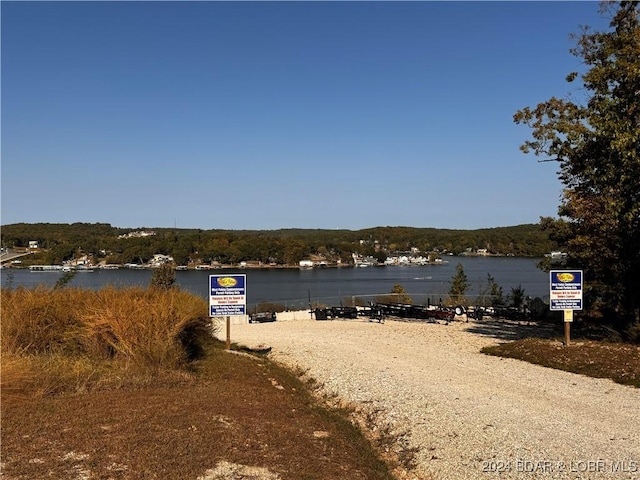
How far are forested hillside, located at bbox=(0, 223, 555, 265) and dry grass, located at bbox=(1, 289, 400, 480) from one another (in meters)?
19.1

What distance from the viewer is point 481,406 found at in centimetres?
852

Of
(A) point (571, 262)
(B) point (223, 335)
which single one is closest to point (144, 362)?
(B) point (223, 335)

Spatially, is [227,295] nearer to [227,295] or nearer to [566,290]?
[227,295]

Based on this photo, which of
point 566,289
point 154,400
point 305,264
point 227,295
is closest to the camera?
point 154,400

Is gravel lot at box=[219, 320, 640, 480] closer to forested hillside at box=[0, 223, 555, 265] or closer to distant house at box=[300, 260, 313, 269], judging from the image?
forested hillside at box=[0, 223, 555, 265]

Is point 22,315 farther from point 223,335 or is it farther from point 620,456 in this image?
point 223,335

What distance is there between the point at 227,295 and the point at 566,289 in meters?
8.95

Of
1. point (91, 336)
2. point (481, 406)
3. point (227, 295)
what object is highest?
point (227, 295)

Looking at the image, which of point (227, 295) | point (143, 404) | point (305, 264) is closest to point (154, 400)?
point (143, 404)

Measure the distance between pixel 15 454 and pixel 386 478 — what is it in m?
3.55

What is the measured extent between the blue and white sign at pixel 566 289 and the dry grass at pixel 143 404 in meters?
7.63

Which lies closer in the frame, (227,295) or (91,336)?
(91,336)

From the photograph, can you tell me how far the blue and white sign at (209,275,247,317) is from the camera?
1385 cm

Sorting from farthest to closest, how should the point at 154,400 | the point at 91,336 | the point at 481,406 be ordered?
the point at 91,336, the point at 481,406, the point at 154,400
